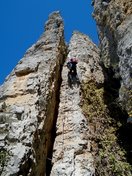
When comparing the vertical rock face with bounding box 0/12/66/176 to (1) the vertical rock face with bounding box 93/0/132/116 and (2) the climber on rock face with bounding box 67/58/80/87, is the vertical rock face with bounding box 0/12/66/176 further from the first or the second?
(1) the vertical rock face with bounding box 93/0/132/116

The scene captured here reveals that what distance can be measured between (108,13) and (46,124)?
12.4 metres

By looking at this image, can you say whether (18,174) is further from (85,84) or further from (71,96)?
(85,84)

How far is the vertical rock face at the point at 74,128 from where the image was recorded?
661 inches

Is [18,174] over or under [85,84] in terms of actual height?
under

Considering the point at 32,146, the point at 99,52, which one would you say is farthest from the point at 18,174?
the point at 99,52

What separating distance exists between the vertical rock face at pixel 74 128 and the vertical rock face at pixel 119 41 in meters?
1.91

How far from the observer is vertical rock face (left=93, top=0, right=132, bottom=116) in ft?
66.5

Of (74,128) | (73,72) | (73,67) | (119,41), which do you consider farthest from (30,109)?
(119,41)

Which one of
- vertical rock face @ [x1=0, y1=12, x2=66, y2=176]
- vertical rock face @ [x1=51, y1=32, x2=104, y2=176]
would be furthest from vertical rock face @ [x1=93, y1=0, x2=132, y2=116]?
vertical rock face @ [x1=0, y1=12, x2=66, y2=176]

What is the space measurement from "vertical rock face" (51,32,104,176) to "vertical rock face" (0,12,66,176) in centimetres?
58

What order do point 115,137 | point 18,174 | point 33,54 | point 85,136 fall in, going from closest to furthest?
point 18,174 < point 85,136 < point 115,137 < point 33,54

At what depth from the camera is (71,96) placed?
73.8 feet

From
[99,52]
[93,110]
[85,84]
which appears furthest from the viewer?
[99,52]

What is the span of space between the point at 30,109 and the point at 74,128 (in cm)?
311
